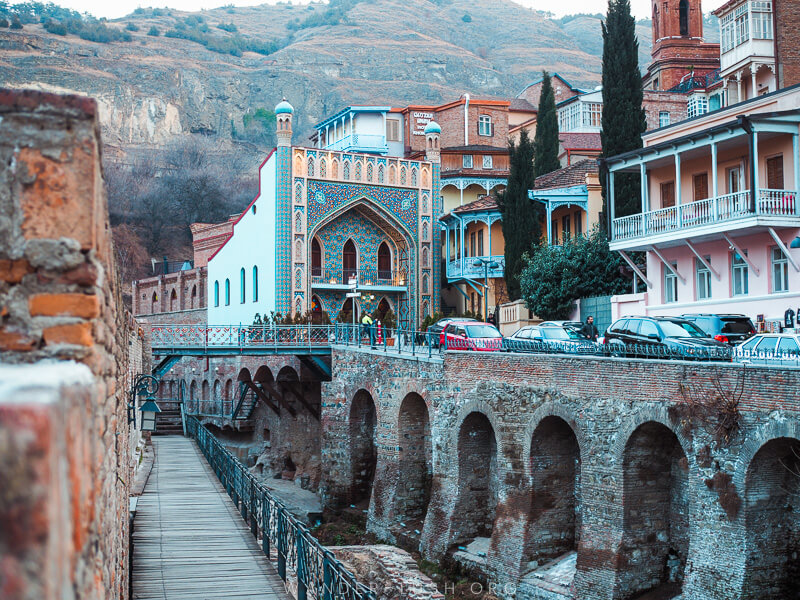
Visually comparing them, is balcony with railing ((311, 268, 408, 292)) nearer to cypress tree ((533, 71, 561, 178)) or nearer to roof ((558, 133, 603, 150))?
cypress tree ((533, 71, 561, 178))

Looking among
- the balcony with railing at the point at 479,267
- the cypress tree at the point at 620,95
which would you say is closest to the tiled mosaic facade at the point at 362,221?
the balcony with railing at the point at 479,267

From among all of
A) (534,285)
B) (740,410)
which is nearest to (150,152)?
(534,285)

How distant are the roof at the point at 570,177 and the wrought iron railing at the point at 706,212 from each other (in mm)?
7475

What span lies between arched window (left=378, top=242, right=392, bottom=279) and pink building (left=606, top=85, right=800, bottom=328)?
1468 centimetres

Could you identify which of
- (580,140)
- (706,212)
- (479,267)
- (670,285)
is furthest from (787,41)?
(580,140)

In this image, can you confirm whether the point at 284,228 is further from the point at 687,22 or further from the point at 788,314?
the point at 687,22

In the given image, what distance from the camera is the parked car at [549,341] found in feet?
62.1

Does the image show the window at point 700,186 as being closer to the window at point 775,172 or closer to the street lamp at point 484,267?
the window at point 775,172

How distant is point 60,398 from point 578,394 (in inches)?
599

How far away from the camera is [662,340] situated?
18922mm

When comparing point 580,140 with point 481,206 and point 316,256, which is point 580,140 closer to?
point 481,206

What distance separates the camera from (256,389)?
114ft

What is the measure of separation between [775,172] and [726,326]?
6597 millimetres

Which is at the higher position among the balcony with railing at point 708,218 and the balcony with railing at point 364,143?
the balcony with railing at point 364,143
